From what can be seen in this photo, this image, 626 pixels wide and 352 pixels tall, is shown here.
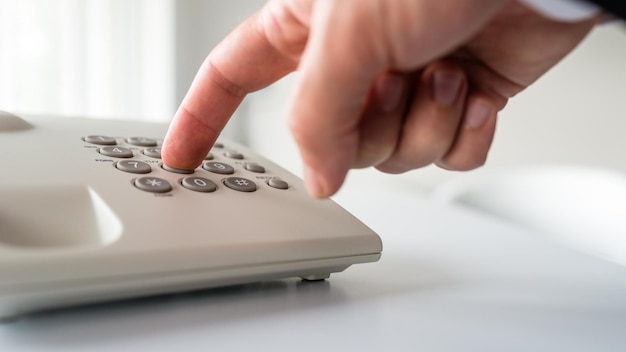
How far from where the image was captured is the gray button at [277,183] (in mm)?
361

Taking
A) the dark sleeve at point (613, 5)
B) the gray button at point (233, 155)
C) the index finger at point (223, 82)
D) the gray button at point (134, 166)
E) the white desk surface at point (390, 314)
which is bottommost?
the white desk surface at point (390, 314)

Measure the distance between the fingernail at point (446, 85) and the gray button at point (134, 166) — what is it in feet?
0.55

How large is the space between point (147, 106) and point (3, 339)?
46.6 inches

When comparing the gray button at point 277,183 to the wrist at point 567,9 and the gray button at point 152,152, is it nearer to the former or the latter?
the gray button at point 152,152

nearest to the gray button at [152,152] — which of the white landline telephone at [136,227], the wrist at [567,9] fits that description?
the white landline telephone at [136,227]

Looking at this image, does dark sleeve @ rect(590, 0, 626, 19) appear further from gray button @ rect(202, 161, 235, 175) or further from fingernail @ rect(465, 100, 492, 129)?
gray button @ rect(202, 161, 235, 175)

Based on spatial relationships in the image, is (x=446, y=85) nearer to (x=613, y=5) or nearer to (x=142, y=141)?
(x=613, y=5)

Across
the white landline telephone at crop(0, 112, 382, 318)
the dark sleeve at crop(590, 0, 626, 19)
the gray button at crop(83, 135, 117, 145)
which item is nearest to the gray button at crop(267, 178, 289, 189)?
the white landline telephone at crop(0, 112, 382, 318)

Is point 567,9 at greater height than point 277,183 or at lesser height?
greater

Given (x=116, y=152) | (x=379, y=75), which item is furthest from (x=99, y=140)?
(x=379, y=75)

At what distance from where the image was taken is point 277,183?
1.20ft

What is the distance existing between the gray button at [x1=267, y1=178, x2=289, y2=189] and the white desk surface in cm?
6

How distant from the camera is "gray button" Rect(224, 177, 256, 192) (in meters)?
0.34

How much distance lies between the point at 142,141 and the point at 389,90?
20cm
